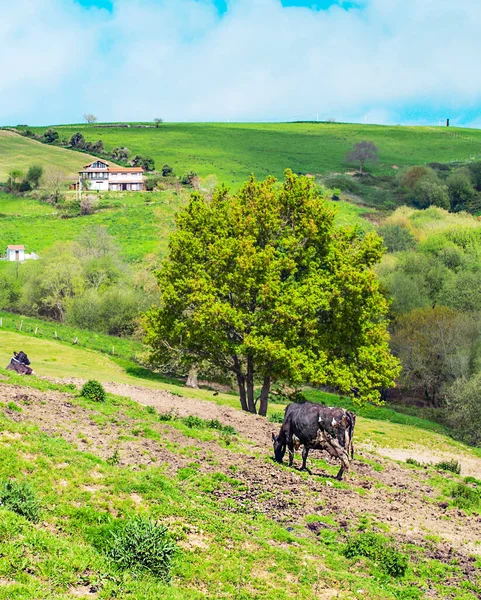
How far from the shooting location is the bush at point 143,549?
13.6 meters

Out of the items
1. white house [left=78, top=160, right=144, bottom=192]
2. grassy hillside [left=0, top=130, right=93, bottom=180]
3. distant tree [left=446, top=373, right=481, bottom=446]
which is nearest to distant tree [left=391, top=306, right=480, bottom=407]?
distant tree [left=446, top=373, right=481, bottom=446]

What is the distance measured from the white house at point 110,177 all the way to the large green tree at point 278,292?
4853 inches

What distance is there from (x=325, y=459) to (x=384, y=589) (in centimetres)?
1079

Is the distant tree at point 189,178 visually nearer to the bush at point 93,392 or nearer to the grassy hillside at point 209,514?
the bush at point 93,392

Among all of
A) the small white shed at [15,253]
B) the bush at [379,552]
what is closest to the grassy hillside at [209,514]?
the bush at [379,552]

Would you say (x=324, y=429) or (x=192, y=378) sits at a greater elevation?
(x=324, y=429)

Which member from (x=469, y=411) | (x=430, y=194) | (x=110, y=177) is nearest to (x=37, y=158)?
(x=110, y=177)

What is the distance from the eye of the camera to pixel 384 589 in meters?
15.3

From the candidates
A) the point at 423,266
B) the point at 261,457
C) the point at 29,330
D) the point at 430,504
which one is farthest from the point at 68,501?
the point at 423,266

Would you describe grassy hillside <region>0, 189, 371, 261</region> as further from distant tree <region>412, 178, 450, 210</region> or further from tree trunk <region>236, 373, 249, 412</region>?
tree trunk <region>236, 373, 249, 412</region>

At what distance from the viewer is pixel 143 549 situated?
13.8 metres

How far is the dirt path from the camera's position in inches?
760

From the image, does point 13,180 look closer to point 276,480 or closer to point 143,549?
point 276,480

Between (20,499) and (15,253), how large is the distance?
324 feet
